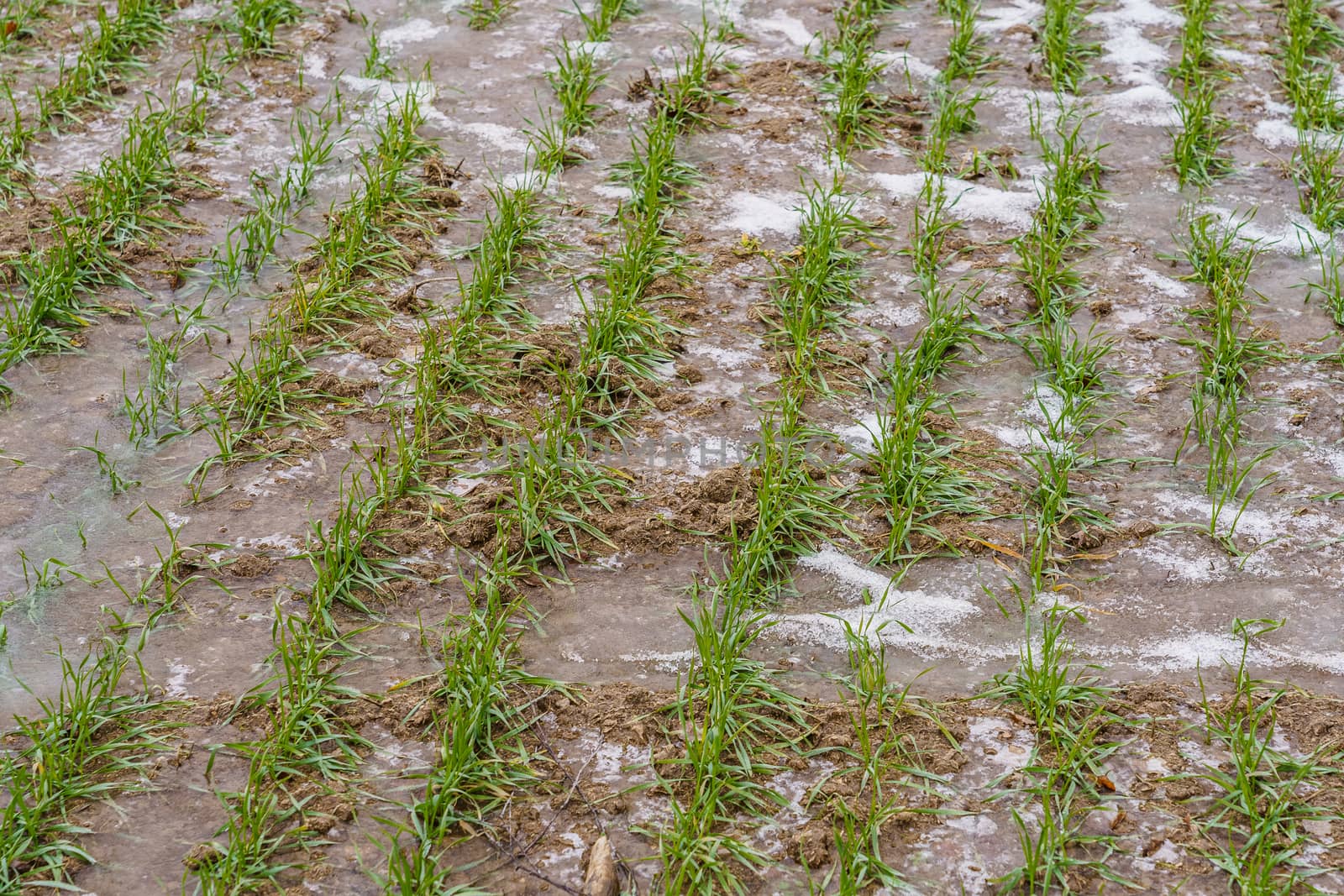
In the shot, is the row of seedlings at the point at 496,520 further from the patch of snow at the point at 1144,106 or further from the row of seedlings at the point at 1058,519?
the patch of snow at the point at 1144,106

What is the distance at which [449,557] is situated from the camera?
9.93ft

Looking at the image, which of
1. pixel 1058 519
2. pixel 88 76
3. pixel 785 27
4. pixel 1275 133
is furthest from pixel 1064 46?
pixel 88 76

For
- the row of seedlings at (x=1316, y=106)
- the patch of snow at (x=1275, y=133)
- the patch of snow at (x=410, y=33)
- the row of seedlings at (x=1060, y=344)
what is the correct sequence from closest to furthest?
1. the row of seedlings at (x=1060, y=344)
2. the row of seedlings at (x=1316, y=106)
3. the patch of snow at (x=1275, y=133)
4. the patch of snow at (x=410, y=33)

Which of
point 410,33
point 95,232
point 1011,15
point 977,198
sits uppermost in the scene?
point 410,33

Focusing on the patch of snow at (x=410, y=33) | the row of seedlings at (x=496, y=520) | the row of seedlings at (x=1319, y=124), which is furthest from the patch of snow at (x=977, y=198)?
the patch of snow at (x=410, y=33)

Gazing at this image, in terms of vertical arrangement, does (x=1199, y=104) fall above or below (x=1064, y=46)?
below

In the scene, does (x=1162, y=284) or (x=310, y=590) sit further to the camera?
(x=1162, y=284)

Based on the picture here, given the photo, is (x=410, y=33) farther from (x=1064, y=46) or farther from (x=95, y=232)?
(x=1064, y=46)

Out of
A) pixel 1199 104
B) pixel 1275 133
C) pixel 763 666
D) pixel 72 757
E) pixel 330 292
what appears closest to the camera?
pixel 72 757

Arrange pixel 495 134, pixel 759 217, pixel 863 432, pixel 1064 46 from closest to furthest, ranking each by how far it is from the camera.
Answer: pixel 863 432, pixel 759 217, pixel 495 134, pixel 1064 46

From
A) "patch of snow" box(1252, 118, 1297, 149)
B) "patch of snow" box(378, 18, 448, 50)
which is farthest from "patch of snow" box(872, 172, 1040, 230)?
"patch of snow" box(378, 18, 448, 50)

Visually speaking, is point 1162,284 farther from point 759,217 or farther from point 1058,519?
point 759,217

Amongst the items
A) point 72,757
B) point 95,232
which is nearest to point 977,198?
point 95,232

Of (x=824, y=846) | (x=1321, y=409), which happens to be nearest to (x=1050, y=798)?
(x=824, y=846)
